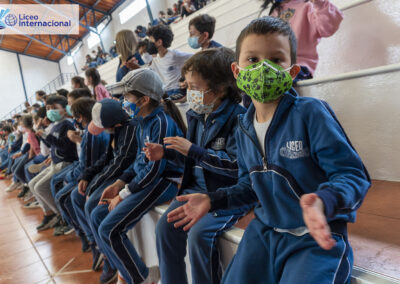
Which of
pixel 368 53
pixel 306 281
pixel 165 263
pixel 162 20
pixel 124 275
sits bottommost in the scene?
pixel 124 275

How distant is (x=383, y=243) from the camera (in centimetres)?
95

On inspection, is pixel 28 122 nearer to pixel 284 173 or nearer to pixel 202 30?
pixel 202 30

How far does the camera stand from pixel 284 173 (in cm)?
78

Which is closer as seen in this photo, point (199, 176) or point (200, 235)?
point (200, 235)

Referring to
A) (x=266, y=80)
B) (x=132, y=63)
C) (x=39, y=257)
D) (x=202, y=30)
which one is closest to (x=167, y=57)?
(x=132, y=63)

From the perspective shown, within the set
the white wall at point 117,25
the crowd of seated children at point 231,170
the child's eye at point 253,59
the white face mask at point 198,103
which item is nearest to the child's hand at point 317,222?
the crowd of seated children at point 231,170

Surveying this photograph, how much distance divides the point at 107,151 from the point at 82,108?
51cm

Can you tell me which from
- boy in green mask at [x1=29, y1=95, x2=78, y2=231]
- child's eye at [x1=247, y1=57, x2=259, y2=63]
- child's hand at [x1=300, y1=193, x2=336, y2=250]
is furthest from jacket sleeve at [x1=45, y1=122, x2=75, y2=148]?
child's hand at [x1=300, y1=193, x2=336, y2=250]

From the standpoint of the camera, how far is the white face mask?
4.24ft

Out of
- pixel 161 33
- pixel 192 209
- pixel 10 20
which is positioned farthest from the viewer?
pixel 10 20

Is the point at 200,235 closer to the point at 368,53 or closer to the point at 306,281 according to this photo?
the point at 306,281

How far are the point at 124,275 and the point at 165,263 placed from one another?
1.66 ft

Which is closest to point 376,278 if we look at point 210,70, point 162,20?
point 210,70

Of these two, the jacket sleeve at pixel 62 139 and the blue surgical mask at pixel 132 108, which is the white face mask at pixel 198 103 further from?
the jacket sleeve at pixel 62 139
